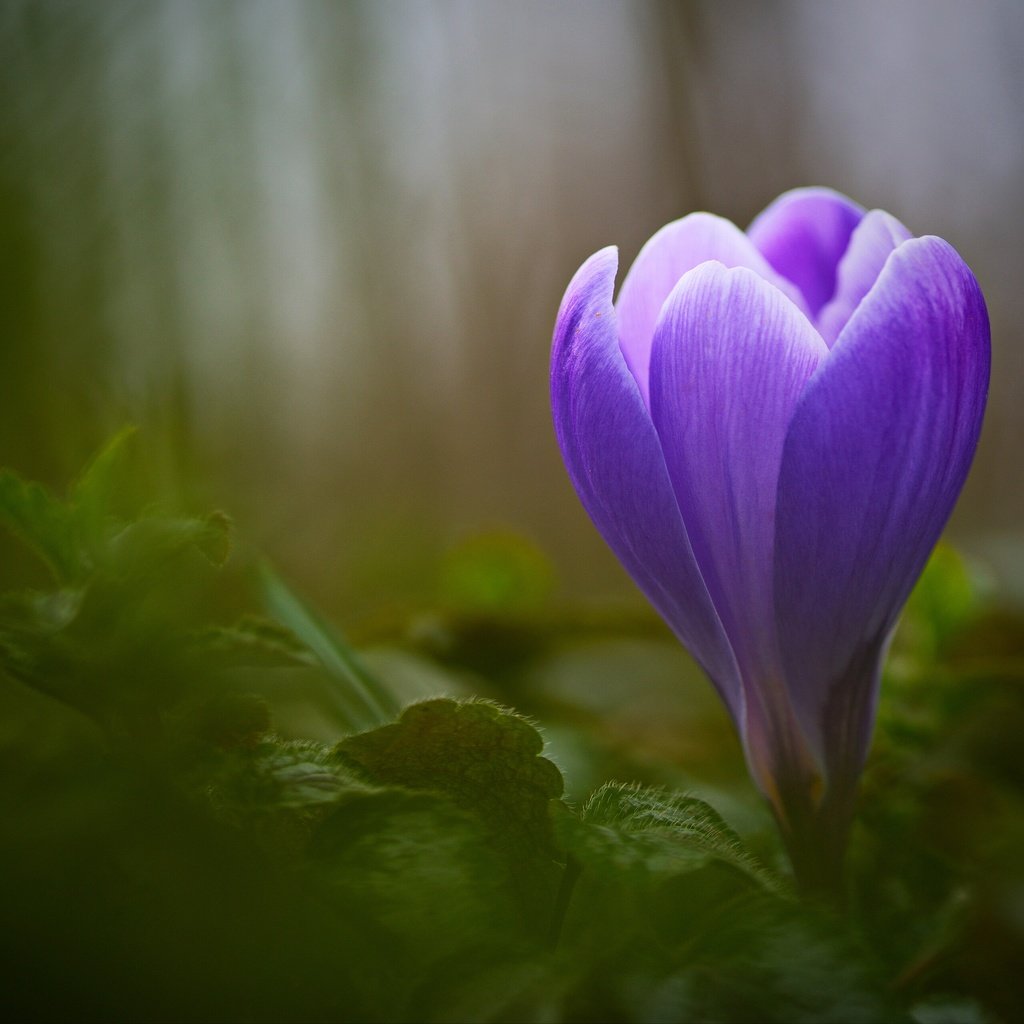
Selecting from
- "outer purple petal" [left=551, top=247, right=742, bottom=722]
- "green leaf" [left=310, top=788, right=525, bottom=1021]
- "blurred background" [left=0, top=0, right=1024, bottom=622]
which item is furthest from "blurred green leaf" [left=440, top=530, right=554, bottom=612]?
"green leaf" [left=310, top=788, right=525, bottom=1021]

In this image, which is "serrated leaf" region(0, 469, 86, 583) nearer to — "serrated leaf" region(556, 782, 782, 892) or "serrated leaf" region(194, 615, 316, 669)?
"serrated leaf" region(194, 615, 316, 669)

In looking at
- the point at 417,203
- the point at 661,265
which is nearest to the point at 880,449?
the point at 661,265

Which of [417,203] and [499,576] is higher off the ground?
[417,203]

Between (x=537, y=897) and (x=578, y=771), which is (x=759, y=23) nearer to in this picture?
(x=578, y=771)

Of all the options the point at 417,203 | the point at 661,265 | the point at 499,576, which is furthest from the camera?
the point at 417,203

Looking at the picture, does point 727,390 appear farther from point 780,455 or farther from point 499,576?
point 499,576
